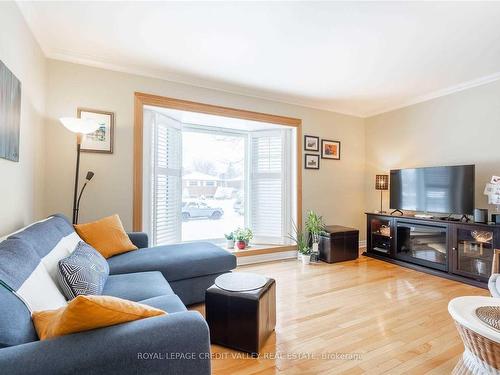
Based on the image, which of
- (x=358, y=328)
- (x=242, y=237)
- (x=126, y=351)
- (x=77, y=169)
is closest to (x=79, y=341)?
(x=126, y=351)

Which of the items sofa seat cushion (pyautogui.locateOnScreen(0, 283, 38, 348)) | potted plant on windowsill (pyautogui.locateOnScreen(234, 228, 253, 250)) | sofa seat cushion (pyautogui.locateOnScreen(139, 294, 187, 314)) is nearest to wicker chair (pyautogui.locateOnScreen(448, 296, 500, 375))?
sofa seat cushion (pyautogui.locateOnScreen(139, 294, 187, 314))

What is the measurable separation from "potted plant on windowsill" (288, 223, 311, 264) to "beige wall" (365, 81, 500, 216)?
59.4 inches

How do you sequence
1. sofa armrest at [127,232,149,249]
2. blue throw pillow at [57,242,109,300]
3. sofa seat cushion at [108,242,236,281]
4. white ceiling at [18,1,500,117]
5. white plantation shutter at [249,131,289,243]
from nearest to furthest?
1. blue throw pillow at [57,242,109,300]
2. white ceiling at [18,1,500,117]
3. sofa seat cushion at [108,242,236,281]
4. sofa armrest at [127,232,149,249]
5. white plantation shutter at [249,131,289,243]

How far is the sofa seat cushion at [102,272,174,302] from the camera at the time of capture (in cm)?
161

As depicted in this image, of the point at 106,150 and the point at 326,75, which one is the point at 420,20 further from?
the point at 106,150

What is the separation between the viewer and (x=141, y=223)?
3066 mm


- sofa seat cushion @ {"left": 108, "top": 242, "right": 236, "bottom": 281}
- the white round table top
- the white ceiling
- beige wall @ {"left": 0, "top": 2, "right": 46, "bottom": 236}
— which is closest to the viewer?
Result: the white round table top

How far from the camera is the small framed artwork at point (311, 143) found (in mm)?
4188

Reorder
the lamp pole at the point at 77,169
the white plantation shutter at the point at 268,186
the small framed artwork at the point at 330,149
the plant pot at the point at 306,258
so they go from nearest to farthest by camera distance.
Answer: the lamp pole at the point at 77,169 → the plant pot at the point at 306,258 → the white plantation shutter at the point at 268,186 → the small framed artwork at the point at 330,149

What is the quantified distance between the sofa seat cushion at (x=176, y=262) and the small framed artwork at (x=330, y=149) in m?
2.65

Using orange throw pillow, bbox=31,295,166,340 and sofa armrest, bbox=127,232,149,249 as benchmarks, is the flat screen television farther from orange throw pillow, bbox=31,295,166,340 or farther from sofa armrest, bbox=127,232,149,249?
orange throw pillow, bbox=31,295,166,340

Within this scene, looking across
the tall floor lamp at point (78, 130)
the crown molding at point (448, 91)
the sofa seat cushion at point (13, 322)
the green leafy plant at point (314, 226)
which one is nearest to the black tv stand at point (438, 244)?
the green leafy plant at point (314, 226)

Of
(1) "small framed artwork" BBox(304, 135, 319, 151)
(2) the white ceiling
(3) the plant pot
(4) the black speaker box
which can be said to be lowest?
(3) the plant pot

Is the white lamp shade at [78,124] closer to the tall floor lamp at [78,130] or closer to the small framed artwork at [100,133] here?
the tall floor lamp at [78,130]
